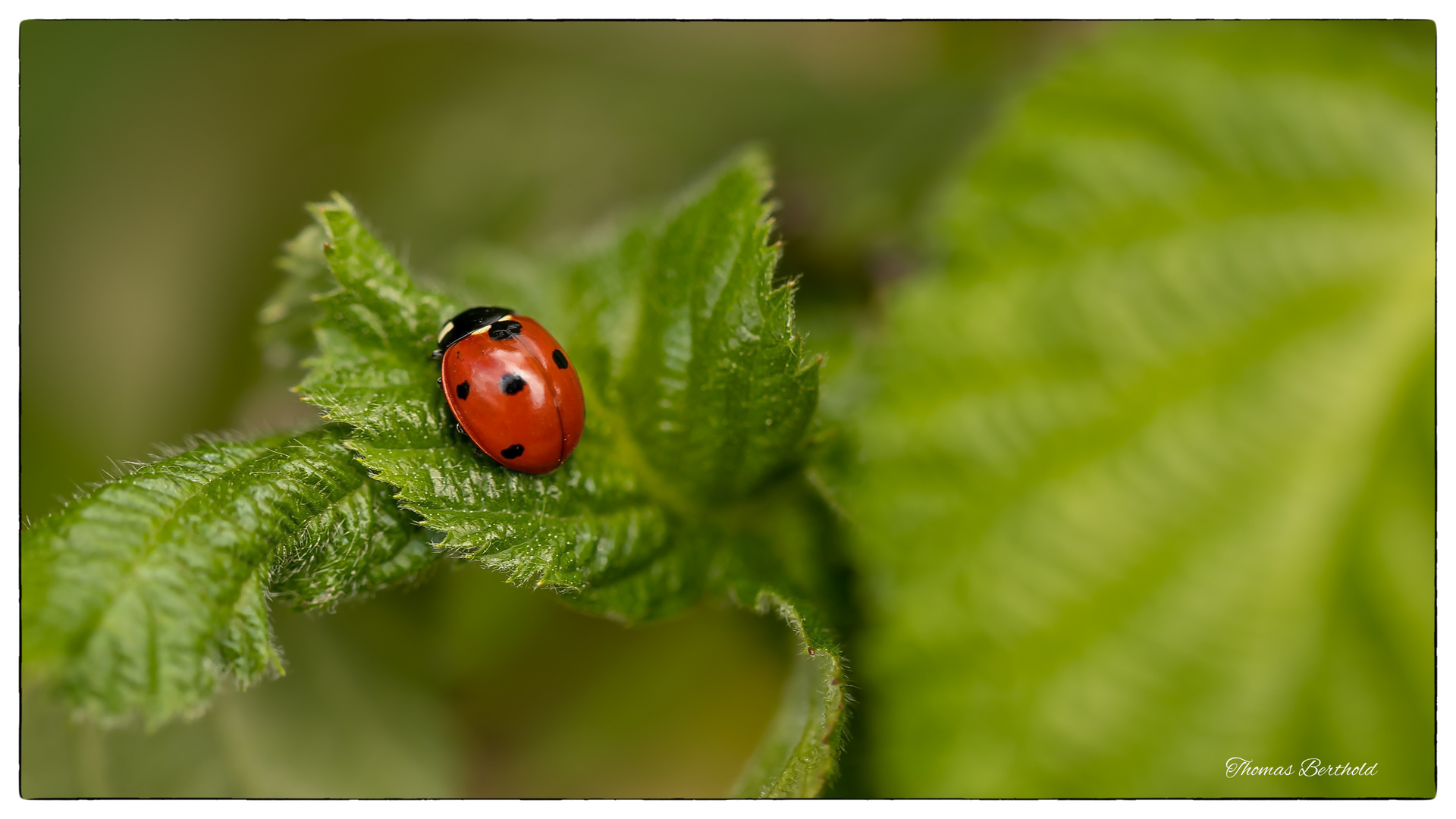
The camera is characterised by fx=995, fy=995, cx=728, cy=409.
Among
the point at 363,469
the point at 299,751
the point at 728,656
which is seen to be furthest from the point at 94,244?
the point at 728,656

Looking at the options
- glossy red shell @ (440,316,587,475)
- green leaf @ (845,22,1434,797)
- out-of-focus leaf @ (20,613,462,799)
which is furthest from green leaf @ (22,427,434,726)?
green leaf @ (845,22,1434,797)

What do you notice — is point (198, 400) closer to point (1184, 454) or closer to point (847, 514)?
point (847, 514)

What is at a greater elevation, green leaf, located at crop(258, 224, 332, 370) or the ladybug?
green leaf, located at crop(258, 224, 332, 370)

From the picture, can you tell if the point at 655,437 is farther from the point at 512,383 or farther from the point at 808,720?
the point at 808,720

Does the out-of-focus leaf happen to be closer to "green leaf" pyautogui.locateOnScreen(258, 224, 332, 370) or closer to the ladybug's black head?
"green leaf" pyautogui.locateOnScreen(258, 224, 332, 370)

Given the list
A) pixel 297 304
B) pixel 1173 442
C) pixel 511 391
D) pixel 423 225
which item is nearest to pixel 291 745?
pixel 297 304
